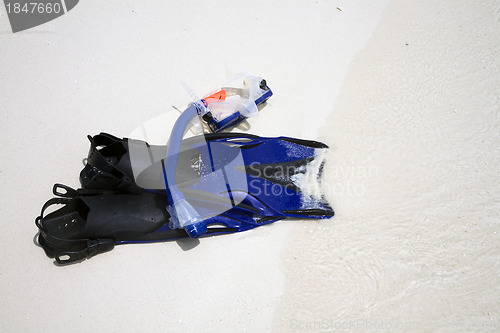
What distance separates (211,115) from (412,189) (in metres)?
0.95

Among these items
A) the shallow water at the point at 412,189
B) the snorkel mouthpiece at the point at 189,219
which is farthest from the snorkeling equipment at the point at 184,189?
the shallow water at the point at 412,189

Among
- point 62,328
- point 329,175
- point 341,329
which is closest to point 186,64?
point 329,175

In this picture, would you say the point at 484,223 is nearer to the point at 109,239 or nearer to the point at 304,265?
the point at 304,265

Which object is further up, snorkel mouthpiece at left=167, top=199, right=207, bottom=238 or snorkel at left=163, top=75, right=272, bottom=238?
snorkel at left=163, top=75, right=272, bottom=238

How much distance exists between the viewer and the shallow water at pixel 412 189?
1.43m

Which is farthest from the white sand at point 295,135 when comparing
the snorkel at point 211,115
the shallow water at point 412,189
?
the snorkel at point 211,115

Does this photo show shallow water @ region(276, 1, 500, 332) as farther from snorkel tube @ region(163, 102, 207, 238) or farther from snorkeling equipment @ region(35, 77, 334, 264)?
snorkel tube @ region(163, 102, 207, 238)

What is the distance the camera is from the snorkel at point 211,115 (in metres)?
1.50

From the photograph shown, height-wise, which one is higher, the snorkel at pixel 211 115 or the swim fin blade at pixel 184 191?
the snorkel at pixel 211 115

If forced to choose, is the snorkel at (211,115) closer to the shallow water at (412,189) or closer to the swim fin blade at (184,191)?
the swim fin blade at (184,191)

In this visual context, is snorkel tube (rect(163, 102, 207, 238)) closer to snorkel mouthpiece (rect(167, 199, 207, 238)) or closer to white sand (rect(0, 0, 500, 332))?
snorkel mouthpiece (rect(167, 199, 207, 238))

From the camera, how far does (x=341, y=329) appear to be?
1.39 meters

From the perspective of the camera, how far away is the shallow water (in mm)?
1434

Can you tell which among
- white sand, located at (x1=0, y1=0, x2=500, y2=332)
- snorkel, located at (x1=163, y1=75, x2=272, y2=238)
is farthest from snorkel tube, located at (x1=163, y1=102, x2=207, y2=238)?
white sand, located at (x1=0, y1=0, x2=500, y2=332)
